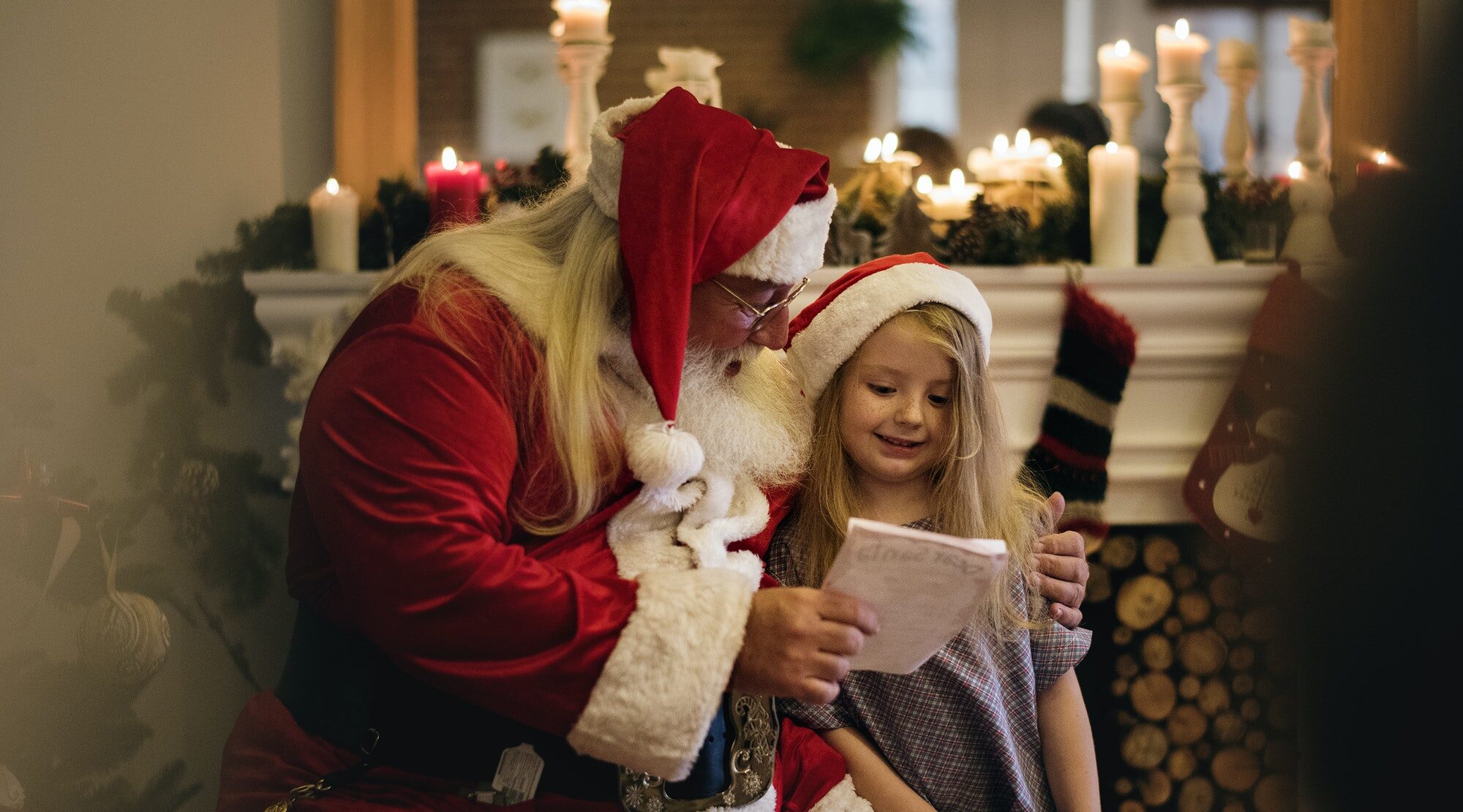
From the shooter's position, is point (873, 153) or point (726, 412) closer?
point (726, 412)

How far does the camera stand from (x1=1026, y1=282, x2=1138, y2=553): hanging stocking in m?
2.25

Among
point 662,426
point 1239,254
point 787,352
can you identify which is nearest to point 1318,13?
point 1239,254

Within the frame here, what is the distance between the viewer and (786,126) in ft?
22.2

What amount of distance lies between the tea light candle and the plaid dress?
2.99ft

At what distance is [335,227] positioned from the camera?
2324 millimetres

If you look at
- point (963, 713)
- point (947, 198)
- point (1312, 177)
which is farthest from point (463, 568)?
point (1312, 177)

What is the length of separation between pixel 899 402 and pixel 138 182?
4.55 feet

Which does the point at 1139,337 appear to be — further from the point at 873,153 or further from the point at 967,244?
the point at 873,153

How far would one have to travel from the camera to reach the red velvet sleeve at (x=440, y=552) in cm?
123

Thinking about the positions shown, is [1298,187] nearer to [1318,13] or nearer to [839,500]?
[839,500]

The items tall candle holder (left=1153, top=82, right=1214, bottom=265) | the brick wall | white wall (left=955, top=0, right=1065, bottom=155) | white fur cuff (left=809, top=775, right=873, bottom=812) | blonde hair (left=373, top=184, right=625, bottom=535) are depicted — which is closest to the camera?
blonde hair (left=373, top=184, right=625, bottom=535)

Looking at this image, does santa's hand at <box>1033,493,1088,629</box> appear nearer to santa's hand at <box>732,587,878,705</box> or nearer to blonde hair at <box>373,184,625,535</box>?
santa's hand at <box>732,587,878,705</box>

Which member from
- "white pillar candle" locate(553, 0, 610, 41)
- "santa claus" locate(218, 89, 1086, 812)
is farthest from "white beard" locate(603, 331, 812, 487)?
"white pillar candle" locate(553, 0, 610, 41)

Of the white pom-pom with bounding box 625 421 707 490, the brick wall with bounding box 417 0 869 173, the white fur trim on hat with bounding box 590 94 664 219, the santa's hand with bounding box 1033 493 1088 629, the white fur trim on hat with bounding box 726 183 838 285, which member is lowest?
the santa's hand with bounding box 1033 493 1088 629
